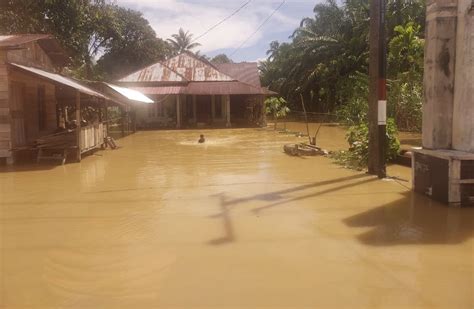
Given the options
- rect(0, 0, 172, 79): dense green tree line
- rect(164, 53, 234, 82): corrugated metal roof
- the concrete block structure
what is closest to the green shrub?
the concrete block structure

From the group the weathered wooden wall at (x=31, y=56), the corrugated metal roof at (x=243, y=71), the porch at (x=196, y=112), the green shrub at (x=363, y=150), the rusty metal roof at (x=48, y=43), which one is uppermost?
the corrugated metal roof at (x=243, y=71)

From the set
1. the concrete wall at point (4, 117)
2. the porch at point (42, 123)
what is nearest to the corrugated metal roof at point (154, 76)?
the porch at point (42, 123)

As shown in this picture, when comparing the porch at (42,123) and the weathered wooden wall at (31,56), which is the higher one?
the weathered wooden wall at (31,56)

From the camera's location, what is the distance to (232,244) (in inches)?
202

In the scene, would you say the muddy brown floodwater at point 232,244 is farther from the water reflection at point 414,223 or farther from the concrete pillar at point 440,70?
the concrete pillar at point 440,70

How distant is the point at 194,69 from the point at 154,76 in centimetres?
312

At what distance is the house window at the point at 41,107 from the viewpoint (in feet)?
52.2

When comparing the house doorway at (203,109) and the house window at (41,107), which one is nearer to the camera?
the house window at (41,107)

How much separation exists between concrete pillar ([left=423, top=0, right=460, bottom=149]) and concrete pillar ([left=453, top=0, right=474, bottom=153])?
15 cm

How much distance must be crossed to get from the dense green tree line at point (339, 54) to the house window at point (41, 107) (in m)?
14.7

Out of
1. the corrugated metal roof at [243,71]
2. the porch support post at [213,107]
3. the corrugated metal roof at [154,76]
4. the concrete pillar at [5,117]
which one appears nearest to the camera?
the concrete pillar at [5,117]

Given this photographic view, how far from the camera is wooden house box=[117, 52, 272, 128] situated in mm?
27977

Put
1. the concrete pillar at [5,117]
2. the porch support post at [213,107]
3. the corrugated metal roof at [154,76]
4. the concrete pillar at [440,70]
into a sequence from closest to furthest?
the concrete pillar at [440,70] → the concrete pillar at [5,117] → the corrugated metal roof at [154,76] → the porch support post at [213,107]

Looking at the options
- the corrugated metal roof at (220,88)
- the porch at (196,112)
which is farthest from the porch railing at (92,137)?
the porch at (196,112)
